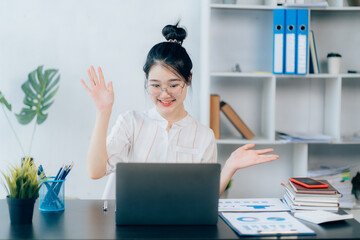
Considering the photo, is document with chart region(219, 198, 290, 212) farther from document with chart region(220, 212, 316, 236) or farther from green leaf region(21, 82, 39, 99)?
green leaf region(21, 82, 39, 99)

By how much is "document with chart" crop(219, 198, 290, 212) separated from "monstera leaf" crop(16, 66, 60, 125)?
166 cm

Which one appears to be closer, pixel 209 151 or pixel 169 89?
pixel 169 89

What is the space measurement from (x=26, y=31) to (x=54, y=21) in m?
0.22

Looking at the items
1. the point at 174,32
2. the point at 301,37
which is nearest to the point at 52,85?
the point at 174,32

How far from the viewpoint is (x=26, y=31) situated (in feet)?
9.20

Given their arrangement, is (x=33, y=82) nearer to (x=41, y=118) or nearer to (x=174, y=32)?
(x=41, y=118)

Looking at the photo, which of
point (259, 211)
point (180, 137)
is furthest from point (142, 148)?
point (259, 211)

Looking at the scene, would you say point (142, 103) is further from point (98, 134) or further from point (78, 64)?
point (98, 134)

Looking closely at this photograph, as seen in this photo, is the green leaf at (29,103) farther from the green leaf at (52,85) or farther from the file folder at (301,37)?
the file folder at (301,37)

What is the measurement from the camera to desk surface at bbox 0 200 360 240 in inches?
43.0

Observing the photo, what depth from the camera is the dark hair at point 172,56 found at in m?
1.72

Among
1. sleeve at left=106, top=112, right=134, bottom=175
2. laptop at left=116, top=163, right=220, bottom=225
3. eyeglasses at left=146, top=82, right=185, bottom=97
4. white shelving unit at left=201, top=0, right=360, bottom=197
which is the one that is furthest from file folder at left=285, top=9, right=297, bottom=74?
laptop at left=116, top=163, right=220, bottom=225

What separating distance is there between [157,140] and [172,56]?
40 cm

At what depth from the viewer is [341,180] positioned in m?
2.66
